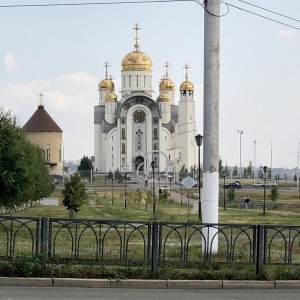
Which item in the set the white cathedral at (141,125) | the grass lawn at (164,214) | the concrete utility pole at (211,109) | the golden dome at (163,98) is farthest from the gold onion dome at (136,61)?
the concrete utility pole at (211,109)

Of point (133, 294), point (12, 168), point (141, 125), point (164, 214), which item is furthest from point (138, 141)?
point (133, 294)

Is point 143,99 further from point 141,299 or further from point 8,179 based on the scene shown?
point 141,299

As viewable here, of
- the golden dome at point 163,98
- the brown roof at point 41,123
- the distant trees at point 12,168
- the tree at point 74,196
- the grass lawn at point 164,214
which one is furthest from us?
the golden dome at point 163,98

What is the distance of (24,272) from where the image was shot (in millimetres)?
12039

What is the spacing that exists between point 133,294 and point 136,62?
105m

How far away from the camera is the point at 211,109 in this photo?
15.8 metres

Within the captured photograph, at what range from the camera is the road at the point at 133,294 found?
1074cm

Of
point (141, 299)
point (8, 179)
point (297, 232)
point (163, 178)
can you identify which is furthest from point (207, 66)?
point (163, 178)

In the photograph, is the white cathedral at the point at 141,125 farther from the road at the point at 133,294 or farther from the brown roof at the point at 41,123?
the road at the point at 133,294

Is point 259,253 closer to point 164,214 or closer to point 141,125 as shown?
point 164,214

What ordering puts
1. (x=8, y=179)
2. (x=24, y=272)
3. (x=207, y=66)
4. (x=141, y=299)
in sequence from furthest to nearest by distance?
1. (x=8, y=179)
2. (x=207, y=66)
3. (x=24, y=272)
4. (x=141, y=299)

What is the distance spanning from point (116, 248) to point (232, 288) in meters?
2.54

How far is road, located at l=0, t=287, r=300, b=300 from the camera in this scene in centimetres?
1074

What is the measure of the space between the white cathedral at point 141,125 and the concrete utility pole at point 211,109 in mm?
96835
